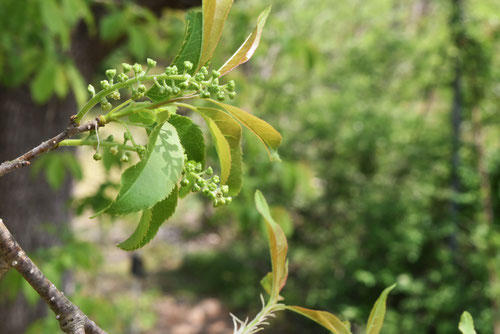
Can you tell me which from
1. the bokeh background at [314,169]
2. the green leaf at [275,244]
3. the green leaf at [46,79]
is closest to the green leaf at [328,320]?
the green leaf at [275,244]

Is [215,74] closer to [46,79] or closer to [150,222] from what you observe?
[150,222]

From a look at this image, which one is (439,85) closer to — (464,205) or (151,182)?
(464,205)

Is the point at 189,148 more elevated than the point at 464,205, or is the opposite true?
the point at 189,148

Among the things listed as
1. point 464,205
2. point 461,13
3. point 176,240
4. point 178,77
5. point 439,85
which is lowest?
point 176,240

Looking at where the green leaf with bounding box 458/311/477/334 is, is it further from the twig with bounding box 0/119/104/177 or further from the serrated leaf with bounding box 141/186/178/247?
the twig with bounding box 0/119/104/177

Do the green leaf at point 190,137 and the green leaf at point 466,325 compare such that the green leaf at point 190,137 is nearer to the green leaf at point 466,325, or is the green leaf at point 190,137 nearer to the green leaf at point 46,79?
the green leaf at point 466,325

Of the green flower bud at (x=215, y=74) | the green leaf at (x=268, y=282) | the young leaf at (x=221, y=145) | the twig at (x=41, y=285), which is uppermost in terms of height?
the green flower bud at (x=215, y=74)

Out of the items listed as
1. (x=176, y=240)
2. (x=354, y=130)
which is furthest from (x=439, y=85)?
(x=176, y=240)
